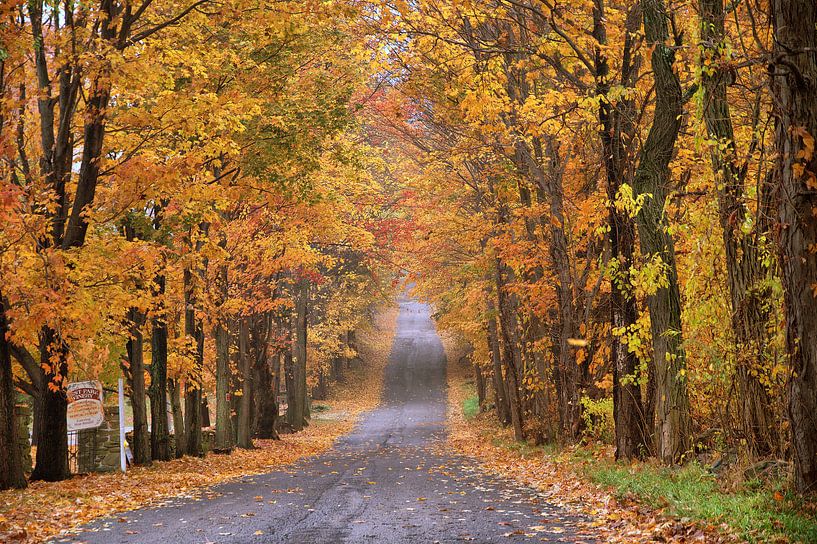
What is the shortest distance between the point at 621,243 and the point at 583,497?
442 cm

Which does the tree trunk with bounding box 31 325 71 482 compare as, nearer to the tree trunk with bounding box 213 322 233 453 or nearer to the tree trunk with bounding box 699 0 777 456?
the tree trunk with bounding box 213 322 233 453

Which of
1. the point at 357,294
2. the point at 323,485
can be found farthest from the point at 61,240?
the point at 357,294

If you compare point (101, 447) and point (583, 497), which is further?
point (101, 447)

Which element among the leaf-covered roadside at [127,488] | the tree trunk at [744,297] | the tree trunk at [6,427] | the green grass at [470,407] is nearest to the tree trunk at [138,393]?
the leaf-covered roadside at [127,488]

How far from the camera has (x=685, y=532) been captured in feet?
25.2

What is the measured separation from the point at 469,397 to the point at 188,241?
31.4 meters

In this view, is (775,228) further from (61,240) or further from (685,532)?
(61,240)

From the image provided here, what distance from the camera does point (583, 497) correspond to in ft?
37.3

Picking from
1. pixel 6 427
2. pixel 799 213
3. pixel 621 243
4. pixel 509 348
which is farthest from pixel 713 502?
pixel 509 348

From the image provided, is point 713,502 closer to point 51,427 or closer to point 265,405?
point 51,427

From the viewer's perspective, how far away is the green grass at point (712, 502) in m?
6.82

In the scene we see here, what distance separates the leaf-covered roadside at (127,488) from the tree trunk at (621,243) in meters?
7.02

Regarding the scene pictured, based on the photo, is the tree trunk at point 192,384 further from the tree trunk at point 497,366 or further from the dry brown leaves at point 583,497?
the tree trunk at point 497,366

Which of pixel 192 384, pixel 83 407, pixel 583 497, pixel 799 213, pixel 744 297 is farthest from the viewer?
pixel 192 384
